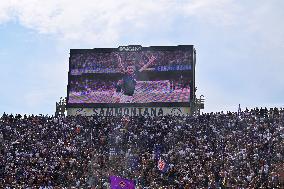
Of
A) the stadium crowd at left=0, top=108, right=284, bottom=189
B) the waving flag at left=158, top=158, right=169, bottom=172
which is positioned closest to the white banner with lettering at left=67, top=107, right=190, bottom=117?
the stadium crowd at left=0, top=108, right=284, bottom=189

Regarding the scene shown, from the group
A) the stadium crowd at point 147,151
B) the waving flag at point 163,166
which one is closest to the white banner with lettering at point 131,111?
the stadium crowd at point 147,151

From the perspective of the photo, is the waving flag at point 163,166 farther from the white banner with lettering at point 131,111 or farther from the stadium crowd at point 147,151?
the white banner with lettering at point 131,111

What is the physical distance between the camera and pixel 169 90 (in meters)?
39.2

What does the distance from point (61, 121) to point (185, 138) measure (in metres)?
9.17

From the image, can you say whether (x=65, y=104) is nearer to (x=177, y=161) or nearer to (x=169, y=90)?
(x=169, y=90)

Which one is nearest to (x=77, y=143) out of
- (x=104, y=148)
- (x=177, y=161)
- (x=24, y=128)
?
(x=104, y=148)

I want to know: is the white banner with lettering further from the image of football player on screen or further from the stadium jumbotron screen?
the image of football player on screen

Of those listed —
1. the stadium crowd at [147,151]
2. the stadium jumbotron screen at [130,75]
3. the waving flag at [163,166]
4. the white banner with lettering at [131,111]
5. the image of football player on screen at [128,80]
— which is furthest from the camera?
the image of football player on screen at [128,80]

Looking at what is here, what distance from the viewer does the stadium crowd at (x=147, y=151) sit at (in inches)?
1174

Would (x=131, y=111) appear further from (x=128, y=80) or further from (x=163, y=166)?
(x=163, y=166)

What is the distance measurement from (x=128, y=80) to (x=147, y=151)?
7178 mm

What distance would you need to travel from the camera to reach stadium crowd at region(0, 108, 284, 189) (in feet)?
97.8

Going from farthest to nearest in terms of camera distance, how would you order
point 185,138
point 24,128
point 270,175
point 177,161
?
point 24,128
point 185,138
point 177,161
point 270,175

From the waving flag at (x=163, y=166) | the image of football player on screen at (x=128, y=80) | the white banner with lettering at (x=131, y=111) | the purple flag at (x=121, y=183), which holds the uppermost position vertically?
the image of football player on screen at (x=128, y=80)
